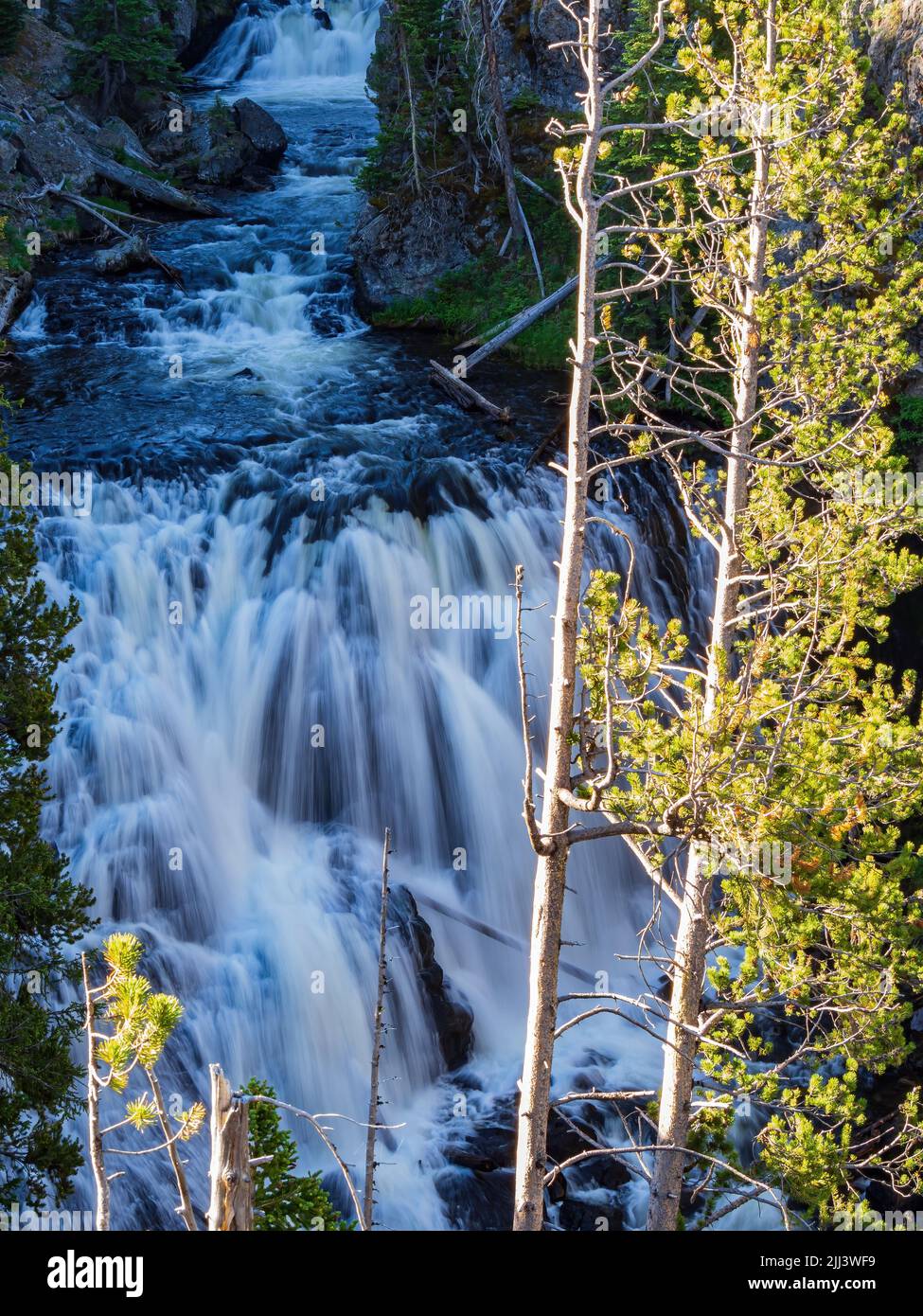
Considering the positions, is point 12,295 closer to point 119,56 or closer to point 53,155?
point 53,155

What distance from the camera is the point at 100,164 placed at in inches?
1204

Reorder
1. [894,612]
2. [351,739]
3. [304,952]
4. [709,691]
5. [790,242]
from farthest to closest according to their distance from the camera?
[894,612] → [351,739] → [304,952] → [790,242] → [709,691]

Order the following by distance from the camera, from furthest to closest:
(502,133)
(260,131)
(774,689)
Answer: (260,131) < (502,133) < (774,689)

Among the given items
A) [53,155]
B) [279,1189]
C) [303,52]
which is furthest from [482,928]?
[303,52]

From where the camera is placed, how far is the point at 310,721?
685 inches

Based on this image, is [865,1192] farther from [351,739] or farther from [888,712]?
[351,739]

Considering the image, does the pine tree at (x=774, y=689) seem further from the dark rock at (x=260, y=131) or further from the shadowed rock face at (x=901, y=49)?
the dark rock at (x=260, y=131)

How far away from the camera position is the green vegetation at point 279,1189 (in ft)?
32.1

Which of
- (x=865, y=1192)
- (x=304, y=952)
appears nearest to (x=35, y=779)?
(x=304, y=952)

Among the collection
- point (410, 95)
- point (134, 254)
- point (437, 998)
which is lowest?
point (437, 998)

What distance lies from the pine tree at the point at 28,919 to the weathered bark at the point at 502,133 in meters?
17.2

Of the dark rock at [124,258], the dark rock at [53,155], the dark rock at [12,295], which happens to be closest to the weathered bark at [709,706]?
the dark rock at [12,295]

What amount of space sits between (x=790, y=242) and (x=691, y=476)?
6.35 ft

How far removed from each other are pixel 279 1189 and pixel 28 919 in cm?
314
